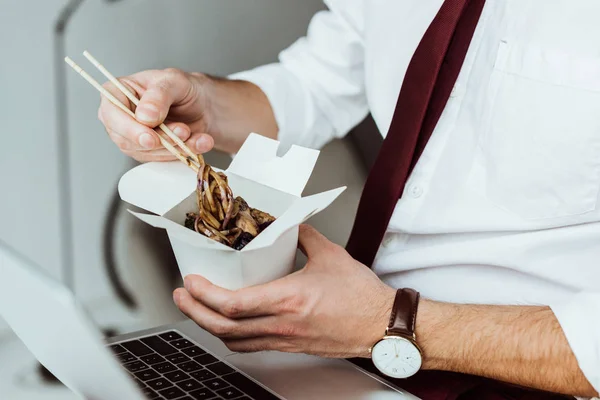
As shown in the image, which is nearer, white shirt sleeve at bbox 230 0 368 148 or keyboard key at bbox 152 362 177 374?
keyboard key at bbox 152 362 177 374

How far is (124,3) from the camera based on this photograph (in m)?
1.41

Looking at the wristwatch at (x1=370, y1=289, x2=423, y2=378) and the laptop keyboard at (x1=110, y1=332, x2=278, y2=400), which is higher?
the wristwatch at (x1=370, y1=289, x2=423, y2=378)

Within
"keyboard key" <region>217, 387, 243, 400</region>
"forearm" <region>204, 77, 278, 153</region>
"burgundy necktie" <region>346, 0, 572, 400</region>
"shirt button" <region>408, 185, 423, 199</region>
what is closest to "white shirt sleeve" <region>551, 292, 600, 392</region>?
"burgundy necktie" <region>346, 0, 572, 400</region>

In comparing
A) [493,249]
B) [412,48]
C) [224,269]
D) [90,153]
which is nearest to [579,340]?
[493,249]

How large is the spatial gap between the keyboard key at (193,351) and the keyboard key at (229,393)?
0.36 feet

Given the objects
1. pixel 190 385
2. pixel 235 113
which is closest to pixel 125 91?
pixel 235 113

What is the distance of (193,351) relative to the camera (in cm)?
89

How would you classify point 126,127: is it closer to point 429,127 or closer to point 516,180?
point 429,127

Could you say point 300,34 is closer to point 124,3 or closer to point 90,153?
point 124,3

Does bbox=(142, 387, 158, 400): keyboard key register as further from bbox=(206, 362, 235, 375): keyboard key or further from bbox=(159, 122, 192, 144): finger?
bbox=(159, 122, 192, 144): finger

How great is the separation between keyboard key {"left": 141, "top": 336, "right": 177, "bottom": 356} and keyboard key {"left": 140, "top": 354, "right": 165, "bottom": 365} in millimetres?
A: 11

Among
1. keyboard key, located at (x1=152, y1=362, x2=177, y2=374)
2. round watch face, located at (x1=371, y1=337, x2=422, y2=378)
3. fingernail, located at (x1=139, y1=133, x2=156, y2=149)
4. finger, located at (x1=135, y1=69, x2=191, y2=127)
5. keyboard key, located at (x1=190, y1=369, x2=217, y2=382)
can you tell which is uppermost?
finger, located at (x1=135, y1=69, x2=191, y2=127)

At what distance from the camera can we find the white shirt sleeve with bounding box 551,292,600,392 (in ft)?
2.57

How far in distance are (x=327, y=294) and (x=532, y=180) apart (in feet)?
1.19
